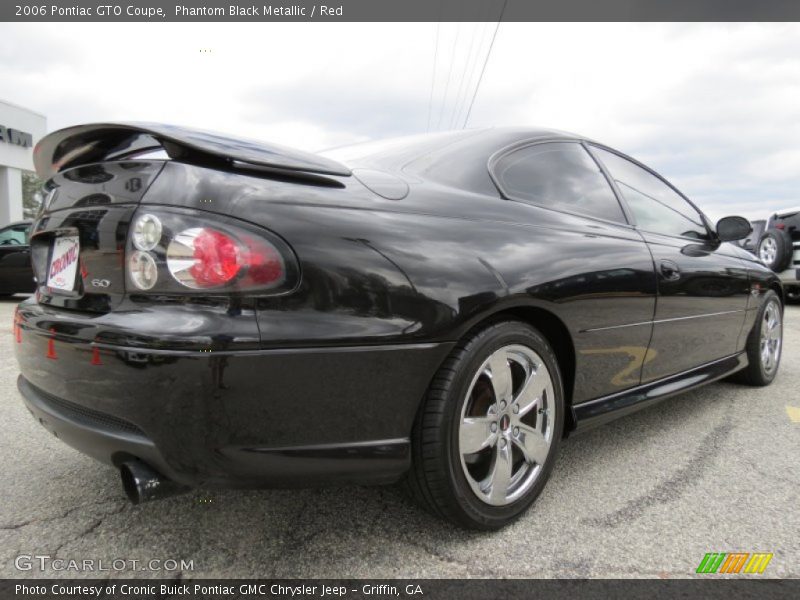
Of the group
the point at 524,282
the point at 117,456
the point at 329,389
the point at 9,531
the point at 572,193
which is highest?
the point at 572,193

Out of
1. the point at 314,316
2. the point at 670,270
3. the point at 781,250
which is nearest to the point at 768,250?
the point at 781,250

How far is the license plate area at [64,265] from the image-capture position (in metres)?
1.69

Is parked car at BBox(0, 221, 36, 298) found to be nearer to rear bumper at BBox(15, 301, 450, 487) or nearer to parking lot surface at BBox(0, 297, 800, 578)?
parking lot surface at BBox(0, 297, 800, 578)

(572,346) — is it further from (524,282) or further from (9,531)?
(9,531)

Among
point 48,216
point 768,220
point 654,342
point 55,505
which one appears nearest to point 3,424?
point 55,505

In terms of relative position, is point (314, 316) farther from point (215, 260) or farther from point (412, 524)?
point (412, 524)

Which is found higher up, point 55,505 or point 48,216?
point 48,216

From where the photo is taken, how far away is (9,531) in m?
1.90

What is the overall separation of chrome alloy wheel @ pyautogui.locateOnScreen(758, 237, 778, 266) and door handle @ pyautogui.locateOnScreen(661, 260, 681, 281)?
8.09 meters

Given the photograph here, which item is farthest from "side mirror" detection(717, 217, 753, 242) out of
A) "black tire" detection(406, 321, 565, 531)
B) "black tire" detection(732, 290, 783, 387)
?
"black tire" detection(406, 321, 565, 531)

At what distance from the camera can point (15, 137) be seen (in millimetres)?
22203

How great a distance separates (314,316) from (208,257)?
11.7 inches

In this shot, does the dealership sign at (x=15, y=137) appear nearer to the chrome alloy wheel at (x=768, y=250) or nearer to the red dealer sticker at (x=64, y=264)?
the chrome alloy wheel at (x=768, y=250)

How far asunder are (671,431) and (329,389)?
223 centimetres
